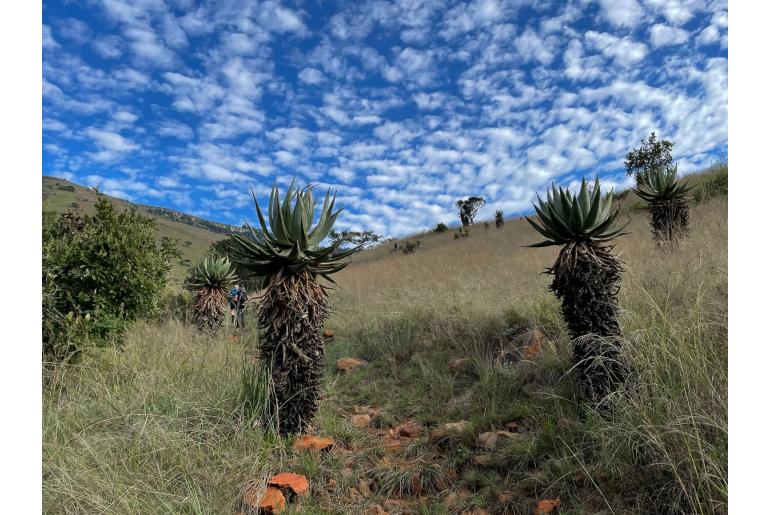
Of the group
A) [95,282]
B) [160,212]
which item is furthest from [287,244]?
[160,212]

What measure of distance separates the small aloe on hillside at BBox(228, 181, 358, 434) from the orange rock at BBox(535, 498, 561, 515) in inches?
87.9

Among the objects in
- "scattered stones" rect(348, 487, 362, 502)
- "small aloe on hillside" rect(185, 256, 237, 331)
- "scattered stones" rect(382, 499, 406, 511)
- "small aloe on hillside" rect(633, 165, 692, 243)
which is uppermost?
"small aloe on hillside" rect(633, 165, 692, 243)

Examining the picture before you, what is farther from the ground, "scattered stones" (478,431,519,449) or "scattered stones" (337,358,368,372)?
"scattered stones" (337,358,368,372)

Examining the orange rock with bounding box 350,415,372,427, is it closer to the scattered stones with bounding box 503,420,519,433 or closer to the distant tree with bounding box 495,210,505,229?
the scattered stones with bounding box 503,420,519,433

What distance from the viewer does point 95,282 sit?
22.1 feet

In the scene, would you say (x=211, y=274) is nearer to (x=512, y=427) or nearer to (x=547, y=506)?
(x=512, y=427)

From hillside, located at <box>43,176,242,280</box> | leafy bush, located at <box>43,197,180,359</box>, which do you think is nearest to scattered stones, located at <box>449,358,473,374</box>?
leafy bush, located at <box>43,197,180,359</box>

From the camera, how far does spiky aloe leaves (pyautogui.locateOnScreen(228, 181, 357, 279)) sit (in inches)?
162

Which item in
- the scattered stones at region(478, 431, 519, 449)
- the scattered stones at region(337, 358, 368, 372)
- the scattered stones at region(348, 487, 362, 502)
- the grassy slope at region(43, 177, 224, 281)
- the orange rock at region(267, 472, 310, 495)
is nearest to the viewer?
the orange rock at region(267, 472, 310, 495)

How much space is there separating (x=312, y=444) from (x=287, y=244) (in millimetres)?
1915

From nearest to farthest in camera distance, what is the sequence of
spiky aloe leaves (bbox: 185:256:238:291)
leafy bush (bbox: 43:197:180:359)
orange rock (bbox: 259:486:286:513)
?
orange rock (bbox: 259:486:286:513), leafy bush (bbox: 43:197:180:359), spiky aloe leaves (bbox: 185:256:238:291)

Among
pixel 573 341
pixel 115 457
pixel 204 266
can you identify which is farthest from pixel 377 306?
pixel 115 457

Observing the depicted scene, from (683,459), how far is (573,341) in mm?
1622

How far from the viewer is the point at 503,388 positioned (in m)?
4.81
